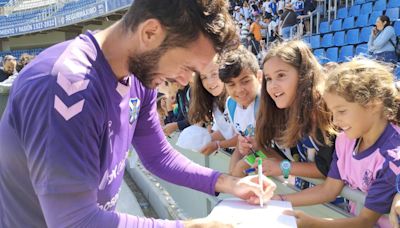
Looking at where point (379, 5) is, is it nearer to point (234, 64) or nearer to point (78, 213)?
point (234, 64)

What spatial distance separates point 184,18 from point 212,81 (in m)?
1.84

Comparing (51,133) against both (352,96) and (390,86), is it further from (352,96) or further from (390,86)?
(390,86)

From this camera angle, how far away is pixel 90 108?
1.04 m

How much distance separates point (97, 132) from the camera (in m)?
1.10

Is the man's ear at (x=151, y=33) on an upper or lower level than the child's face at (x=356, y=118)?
upper

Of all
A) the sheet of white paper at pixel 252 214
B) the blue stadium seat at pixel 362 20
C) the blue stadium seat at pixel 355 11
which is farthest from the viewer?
the blue stadium seat at pixel 355 11

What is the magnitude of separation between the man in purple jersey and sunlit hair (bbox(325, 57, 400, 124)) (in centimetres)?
60

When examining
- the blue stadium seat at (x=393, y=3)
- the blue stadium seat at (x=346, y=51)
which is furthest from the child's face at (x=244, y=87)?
the blue stadium seat at (x=393, y=3)

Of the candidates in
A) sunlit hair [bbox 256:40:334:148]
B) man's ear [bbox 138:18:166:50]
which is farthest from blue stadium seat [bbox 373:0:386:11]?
man's ear [bbox 138:18:166:50]

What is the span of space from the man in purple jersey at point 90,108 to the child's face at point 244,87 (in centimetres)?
117

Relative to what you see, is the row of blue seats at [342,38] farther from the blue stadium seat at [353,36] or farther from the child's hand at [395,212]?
the child's hand at [395,212]

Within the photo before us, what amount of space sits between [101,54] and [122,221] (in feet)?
1.59

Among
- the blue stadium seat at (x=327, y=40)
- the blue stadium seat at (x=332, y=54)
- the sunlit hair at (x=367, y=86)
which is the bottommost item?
the blue stadium seat at (x=332, y=54)

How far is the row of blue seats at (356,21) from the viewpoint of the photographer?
8.28 m
